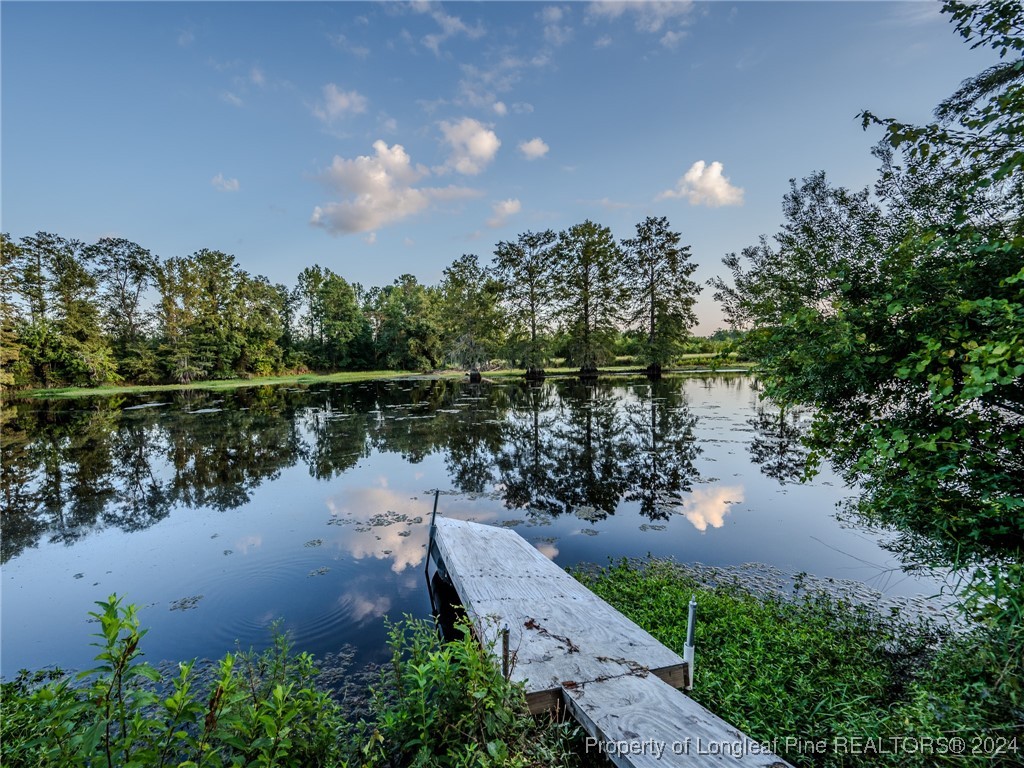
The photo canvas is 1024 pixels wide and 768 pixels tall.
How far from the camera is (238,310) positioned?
49.6 metres

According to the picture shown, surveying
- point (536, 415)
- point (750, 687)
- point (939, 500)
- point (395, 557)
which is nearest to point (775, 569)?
point (750, 687)

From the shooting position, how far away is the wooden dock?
2441 millimetres

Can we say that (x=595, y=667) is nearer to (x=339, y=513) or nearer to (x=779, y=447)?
(x=339, y=513)

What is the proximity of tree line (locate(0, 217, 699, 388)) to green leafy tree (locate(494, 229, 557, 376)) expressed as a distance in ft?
0.32

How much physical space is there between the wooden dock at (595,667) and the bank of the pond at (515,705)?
0.97 ft

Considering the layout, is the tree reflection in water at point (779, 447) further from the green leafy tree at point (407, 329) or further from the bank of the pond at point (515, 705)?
the green leafy tree at point (407, 329)

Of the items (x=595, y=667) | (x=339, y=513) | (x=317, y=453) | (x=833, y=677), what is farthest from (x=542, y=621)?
(x=317, y=453)

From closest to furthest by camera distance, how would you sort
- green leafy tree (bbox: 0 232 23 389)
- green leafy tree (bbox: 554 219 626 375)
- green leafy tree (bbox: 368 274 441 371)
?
green leafy tree (bbox: 0 232 23 389) < green leafy tree (bbox: 554 219 626 375) < green leafy tree (bbox: 368 274 441 371)

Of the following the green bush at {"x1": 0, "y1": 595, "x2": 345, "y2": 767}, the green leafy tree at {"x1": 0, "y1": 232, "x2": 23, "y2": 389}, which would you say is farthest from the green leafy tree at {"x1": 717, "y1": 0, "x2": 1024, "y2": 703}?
the green leafy tree at {"x1": 0, "y1": 232, "x2": 23, "y2": 389}

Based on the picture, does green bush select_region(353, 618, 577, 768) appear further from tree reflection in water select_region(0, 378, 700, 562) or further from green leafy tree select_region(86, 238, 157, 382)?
green leafy tree select_region(86, 238, 157, 382)

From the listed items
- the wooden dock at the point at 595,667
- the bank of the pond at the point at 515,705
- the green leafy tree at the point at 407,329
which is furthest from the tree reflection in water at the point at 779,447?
the green leafy tree at the point at 407,329

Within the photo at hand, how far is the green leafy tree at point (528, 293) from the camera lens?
39.9 meters

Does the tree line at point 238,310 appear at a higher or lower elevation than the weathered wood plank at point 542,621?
higher

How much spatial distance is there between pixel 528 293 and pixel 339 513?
34802 millimetres
